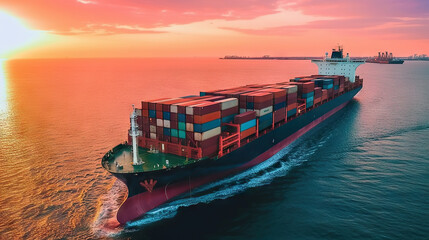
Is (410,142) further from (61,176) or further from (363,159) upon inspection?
(61,176)

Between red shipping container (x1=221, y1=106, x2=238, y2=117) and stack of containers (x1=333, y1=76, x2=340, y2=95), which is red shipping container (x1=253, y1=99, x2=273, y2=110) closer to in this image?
red shipping container (x1=221, y1=106, x2=238, y2=117)

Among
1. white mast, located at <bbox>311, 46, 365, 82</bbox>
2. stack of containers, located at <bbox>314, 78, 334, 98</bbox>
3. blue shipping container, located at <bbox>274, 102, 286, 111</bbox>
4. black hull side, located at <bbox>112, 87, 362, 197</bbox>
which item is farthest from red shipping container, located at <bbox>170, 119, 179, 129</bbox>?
white mast, located at <bbox>311, 46, 365, 82</bbox>

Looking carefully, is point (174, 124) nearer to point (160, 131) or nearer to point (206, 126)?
point (160, 131)

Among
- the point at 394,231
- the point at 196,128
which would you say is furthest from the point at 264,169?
the point at 394,231

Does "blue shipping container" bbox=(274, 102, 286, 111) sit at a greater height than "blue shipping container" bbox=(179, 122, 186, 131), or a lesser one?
greater

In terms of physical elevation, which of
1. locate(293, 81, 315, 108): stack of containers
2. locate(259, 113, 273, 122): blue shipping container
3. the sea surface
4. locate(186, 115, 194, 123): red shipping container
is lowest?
the sea surface

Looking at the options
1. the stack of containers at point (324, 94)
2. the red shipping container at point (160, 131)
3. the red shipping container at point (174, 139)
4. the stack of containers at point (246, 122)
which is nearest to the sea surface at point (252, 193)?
the stack of containers at point (246, 122)

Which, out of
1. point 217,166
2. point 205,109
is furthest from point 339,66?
point 205,109
